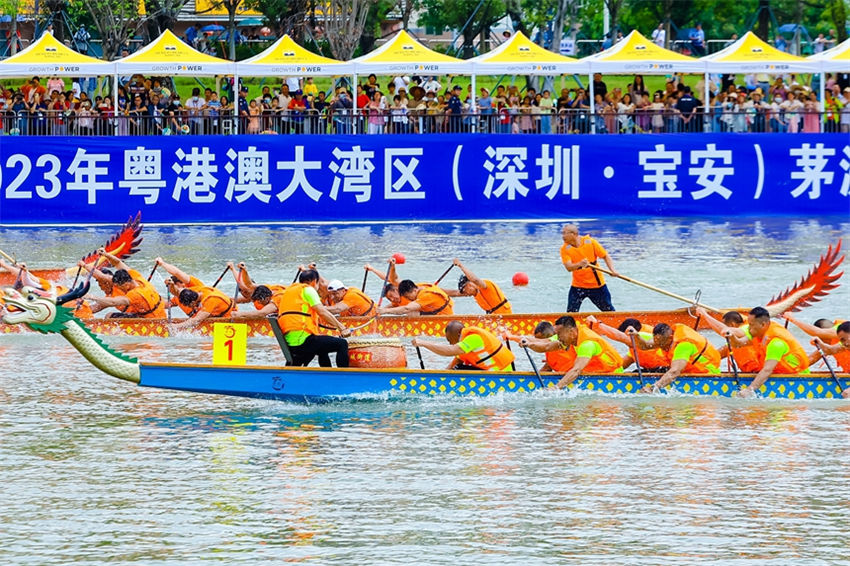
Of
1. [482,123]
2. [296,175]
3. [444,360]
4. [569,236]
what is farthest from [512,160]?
[444,360]

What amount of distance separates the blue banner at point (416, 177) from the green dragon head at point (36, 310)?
17.5 m

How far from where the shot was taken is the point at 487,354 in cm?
1781

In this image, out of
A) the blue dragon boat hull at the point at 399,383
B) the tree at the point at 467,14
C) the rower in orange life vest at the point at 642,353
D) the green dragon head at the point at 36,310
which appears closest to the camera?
the green dragon head at the point at 36,310

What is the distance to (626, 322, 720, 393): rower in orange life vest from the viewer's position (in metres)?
17.5

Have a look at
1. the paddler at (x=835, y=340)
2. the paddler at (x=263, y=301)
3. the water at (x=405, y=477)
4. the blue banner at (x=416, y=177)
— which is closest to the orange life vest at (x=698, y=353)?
the water at (x=405, y=477)

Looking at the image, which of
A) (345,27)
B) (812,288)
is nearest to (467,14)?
(345,27)

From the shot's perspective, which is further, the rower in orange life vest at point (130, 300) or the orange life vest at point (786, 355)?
the rower in orange life vest at point (130, 300)

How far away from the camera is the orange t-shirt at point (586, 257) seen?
22.7m

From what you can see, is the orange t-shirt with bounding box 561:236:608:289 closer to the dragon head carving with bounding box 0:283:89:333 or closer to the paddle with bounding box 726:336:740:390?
the paddle with bounding box 726:336:740:390

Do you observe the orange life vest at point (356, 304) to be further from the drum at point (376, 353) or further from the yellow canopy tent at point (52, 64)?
the yellow canopy tent at point (52, 64)

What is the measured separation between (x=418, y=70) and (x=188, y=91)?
20.9m

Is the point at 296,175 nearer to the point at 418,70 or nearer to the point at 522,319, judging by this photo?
the point at 418,70

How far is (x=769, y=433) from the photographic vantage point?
16.4 metres

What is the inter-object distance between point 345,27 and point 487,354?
33.0 metres
